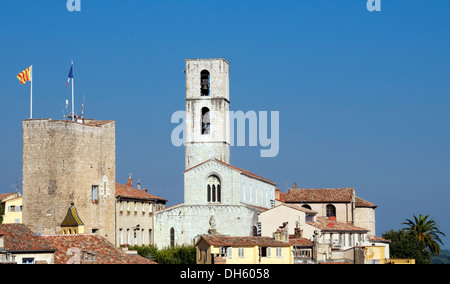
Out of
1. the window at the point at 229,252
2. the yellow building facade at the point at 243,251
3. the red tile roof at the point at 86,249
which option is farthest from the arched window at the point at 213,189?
the red tile roof at the point at 86,249

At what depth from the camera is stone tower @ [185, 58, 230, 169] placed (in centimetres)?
8406

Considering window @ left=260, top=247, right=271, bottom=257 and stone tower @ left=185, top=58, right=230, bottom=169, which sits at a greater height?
stone tower @ left=185, top=58, right=230, bottom=169

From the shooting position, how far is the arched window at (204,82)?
85.3 meters

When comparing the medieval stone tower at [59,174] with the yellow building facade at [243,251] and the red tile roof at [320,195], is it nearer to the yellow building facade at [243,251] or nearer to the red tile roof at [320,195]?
the yellow building facade at [243,251]

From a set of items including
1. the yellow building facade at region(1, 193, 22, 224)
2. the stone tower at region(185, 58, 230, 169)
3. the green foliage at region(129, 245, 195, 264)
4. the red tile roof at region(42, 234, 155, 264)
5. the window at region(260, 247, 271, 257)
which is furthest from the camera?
→ the stone tower at region(185, 58, 230, 169)

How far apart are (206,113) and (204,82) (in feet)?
9.51

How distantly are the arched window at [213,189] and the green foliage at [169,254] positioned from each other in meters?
8.08

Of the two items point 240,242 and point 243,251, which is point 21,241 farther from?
point 240,242

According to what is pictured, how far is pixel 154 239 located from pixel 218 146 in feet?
39.7

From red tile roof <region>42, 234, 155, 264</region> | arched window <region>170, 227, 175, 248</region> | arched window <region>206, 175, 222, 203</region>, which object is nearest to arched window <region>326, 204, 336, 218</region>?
arched window <region>206, 175, 222, 203</region>

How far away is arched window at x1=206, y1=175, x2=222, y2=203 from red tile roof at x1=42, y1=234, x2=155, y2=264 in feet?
95.2

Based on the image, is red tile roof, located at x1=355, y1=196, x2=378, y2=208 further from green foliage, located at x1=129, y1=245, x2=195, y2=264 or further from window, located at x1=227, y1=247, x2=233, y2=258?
window, located at x1=227, y1=247, x2=233, y2=258
